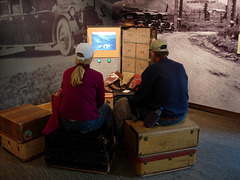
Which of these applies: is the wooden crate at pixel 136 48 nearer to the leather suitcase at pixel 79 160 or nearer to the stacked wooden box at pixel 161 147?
the stacked wooden box at pixel 161 147

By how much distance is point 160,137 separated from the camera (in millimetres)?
2297

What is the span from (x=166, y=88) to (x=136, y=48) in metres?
1.49

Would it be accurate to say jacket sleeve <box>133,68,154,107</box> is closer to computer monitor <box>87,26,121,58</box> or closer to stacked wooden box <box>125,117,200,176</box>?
stacked wooden box <box>125,117,200,176</box>

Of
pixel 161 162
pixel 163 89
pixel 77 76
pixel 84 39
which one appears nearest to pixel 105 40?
pixel 84 39

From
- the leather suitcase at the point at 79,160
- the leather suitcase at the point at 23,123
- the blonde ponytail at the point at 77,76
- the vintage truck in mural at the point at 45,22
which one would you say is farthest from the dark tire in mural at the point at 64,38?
the leather suitcase at the point at 79,160

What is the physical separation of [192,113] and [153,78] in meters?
2.00

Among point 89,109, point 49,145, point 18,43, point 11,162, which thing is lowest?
point 11,162

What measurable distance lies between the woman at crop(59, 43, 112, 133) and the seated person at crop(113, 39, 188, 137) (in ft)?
1.54

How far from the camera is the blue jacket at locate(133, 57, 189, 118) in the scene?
2.27 metres

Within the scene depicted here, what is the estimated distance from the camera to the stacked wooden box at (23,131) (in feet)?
8.25

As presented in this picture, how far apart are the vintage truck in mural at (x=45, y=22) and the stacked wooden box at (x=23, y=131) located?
3.48 feet

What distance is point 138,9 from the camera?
4.50m

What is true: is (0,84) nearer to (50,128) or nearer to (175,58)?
(50,128)

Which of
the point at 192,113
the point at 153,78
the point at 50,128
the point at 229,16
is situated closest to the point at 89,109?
the point at 50,128
